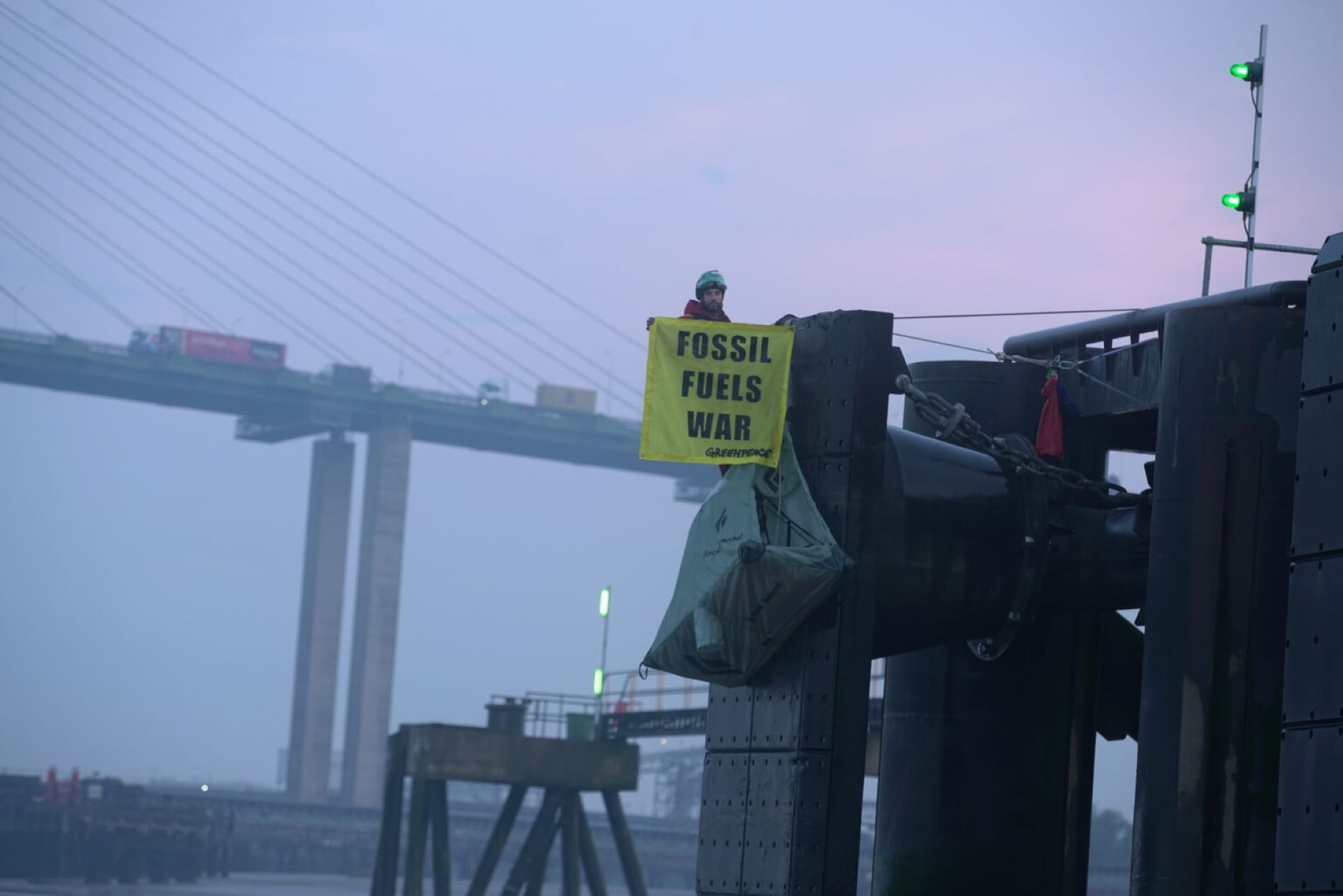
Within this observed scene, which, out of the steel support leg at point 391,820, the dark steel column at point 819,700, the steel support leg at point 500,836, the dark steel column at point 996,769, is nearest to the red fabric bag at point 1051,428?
the dark steel column at point 996,769

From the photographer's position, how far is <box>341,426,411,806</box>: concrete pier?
139750 mm

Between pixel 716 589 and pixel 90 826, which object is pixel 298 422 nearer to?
pixel 90 826

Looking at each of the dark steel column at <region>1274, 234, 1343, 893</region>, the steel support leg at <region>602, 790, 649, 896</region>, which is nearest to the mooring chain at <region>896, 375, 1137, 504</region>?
the dark steel column at <region>1274, 234, 1343, 893</region>

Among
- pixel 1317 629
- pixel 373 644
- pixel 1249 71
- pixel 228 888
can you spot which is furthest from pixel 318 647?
pixel 1317 629

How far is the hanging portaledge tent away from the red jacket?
1.16m

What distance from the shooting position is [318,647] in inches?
5566

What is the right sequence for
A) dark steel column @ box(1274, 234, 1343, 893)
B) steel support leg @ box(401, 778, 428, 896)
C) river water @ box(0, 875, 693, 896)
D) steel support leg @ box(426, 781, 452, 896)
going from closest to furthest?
dark steel column @ box(1274, 234, 1343, 893) < steel support leg @ box(401, 778, 428, 896) < steel support leg @ box(426, 781, 452, 896) < river water @ box(0, 875, 693, 896)

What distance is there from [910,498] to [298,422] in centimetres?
15601

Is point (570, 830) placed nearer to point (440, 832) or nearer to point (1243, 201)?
point (440, 832)

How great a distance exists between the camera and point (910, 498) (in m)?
15.1

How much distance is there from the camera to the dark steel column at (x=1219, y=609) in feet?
44.4

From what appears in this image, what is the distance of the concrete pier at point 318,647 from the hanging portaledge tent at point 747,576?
12685cm

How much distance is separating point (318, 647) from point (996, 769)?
128832mm

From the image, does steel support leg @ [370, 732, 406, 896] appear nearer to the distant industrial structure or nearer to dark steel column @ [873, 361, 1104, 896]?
dark steel column @ [873, 361, 1104, 896]
